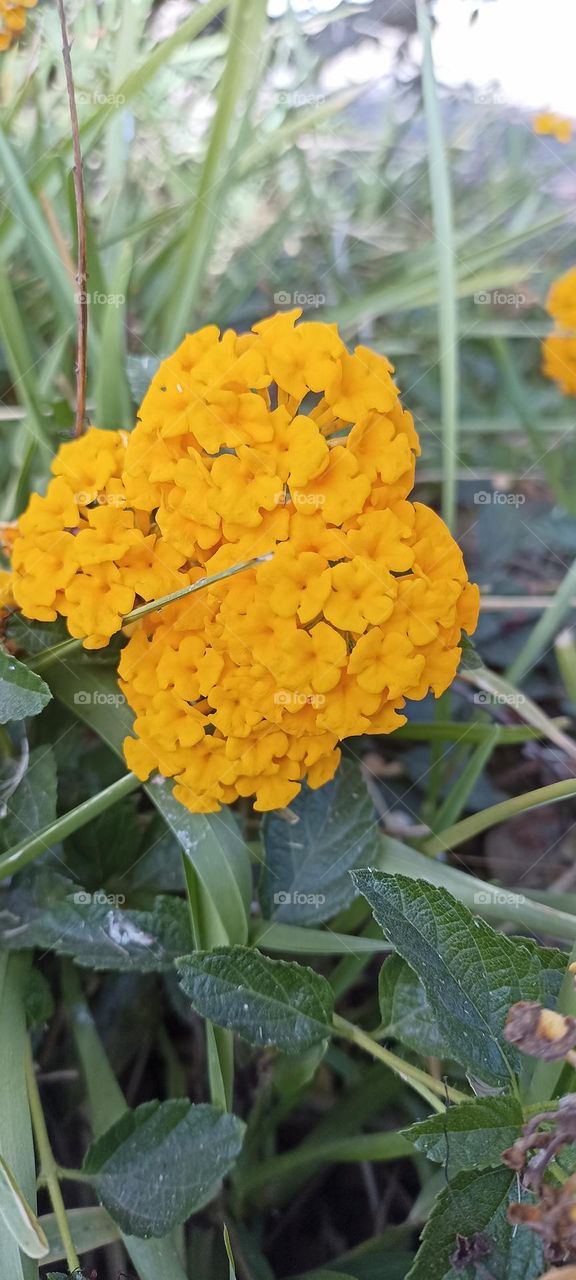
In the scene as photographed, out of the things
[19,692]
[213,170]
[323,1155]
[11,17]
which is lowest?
[323,1155]

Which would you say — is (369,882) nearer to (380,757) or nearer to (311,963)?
(311,963)

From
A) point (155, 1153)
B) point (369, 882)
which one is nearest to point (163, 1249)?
point (155, 1153)

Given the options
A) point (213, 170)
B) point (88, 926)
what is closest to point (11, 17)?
point (213, 170)

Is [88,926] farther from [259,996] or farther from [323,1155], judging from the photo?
[323,1155]

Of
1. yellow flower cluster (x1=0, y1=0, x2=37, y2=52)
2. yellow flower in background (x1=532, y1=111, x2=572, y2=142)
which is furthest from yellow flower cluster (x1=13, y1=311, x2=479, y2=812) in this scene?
yellow flower in background (x1=532, y1=111, x2=572, y2=142)

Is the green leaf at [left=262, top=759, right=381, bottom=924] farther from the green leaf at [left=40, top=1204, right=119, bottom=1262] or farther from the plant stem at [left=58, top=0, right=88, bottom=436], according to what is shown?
the plant stem at [left=58, top=0, right=88, bottom=436]

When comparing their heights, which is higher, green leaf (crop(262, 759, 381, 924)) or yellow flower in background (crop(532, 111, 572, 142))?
yellow flower in background (crop(532, 111, 572, 142))
